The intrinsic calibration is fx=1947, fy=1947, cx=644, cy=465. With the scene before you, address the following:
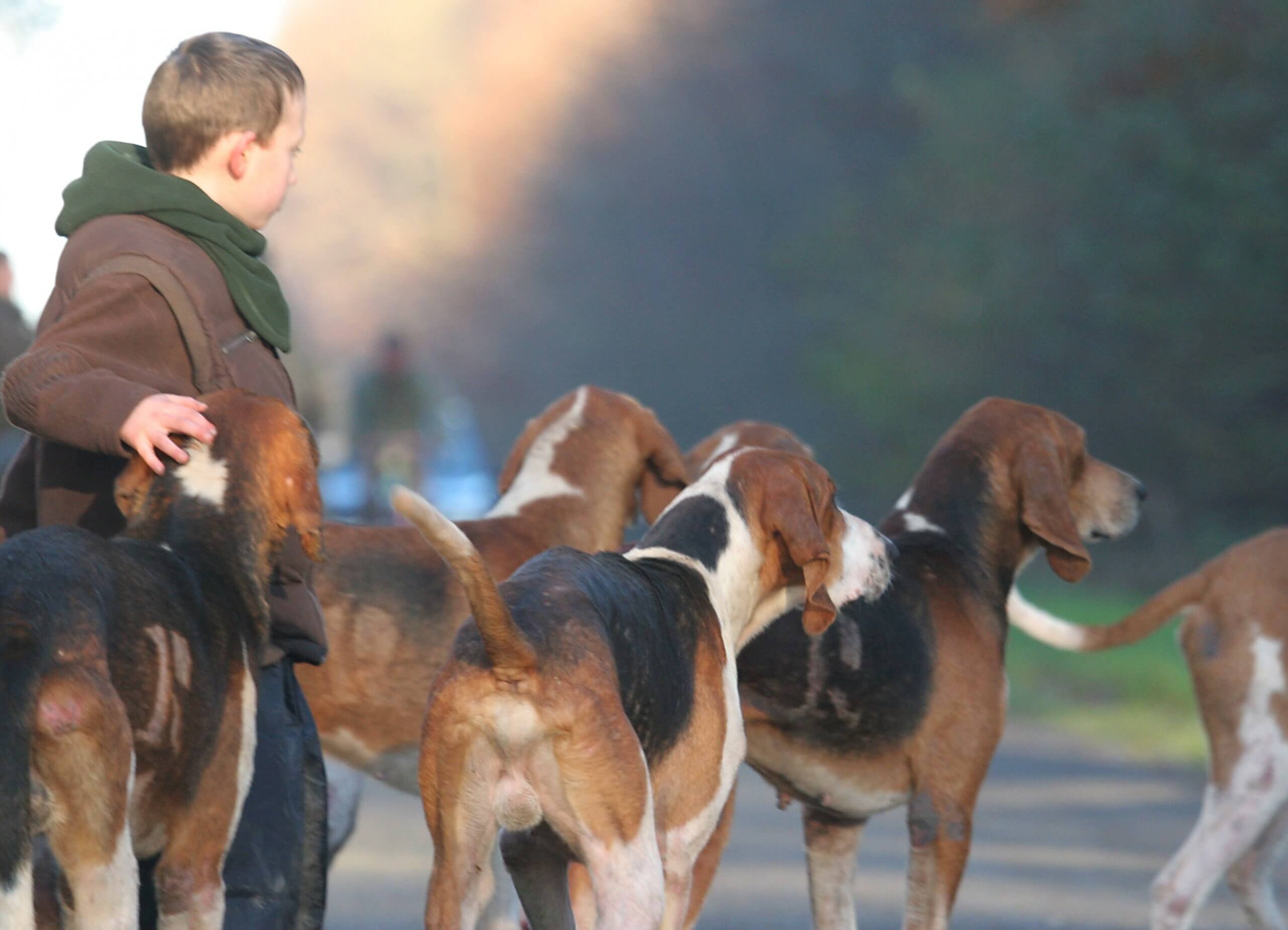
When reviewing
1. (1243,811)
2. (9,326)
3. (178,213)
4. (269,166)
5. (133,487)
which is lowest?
(1243,811)

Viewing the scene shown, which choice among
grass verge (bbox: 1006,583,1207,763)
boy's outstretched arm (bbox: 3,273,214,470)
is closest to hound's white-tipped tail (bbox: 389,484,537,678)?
boy's outstretched arm (bbox: 3,273,214,470)

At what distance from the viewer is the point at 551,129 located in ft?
149

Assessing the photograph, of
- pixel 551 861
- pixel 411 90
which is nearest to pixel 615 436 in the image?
pixel 551 861

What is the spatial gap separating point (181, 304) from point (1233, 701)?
423 cm

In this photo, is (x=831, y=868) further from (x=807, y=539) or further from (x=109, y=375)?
(x=109, y=375)

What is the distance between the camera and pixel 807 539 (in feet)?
15.6

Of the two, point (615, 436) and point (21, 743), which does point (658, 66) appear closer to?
point (615, 436)

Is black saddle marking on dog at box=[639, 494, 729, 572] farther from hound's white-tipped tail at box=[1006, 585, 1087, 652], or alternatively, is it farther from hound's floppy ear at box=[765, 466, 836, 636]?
hound's white-tipped tail at box=[1006, 585, 1087, 652]

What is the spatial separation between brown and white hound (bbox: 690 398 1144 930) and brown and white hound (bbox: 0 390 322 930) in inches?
72.9

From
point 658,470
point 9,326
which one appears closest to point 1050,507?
point 658,470

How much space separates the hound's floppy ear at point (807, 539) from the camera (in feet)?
15.6

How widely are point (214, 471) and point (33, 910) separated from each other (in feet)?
3.35

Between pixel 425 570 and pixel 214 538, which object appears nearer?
pixel 214 538

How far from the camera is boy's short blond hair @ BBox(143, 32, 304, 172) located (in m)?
4.21
